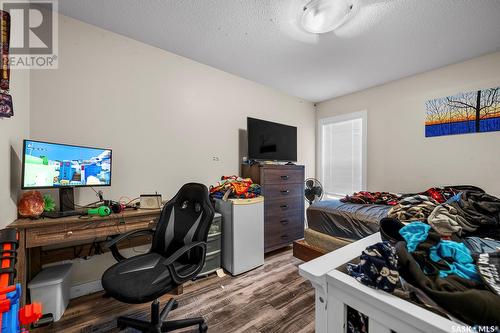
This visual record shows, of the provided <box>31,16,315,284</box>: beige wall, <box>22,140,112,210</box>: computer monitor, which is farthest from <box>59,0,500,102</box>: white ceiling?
<box>22,140,112,210</box>: computer monitor

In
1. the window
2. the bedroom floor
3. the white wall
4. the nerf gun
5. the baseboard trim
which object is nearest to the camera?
the nerf gun

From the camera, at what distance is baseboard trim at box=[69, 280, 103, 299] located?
5.76ft

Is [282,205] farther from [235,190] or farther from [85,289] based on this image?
[85,289]

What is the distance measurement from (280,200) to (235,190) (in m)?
0.84

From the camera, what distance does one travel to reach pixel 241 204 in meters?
2.24

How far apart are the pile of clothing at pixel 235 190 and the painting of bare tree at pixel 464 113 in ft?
8.72

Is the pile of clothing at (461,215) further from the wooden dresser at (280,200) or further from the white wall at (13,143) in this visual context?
A: the white wall at (13,143)

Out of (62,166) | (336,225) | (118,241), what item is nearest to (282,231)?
→ (336,225)

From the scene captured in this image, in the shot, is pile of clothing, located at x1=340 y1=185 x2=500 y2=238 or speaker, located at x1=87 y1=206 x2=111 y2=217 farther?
speaker, located at x1=87 y1=206 x2=111 y2=217

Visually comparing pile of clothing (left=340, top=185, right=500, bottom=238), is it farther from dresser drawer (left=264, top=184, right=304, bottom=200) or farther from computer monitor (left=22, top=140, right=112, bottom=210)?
computer monitor (left=22, top=140, right=112, bottom=210)

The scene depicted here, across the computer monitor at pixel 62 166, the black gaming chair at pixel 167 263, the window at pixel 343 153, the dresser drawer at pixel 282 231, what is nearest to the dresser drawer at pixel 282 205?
the dresser drawer at pixel 282 231

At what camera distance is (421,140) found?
2.79m

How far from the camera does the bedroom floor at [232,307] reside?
146cm

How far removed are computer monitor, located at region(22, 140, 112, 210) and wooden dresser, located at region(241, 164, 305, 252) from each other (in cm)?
177
